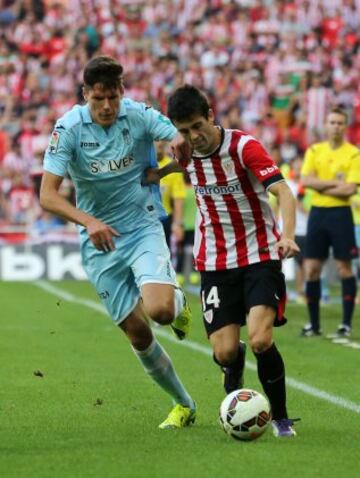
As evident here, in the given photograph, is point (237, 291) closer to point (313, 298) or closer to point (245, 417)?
point (245, 417)

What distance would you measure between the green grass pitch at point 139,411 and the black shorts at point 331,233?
0.91 m

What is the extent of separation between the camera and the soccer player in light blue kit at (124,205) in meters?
7.90

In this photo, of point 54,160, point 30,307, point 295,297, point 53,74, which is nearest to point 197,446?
point 54,160

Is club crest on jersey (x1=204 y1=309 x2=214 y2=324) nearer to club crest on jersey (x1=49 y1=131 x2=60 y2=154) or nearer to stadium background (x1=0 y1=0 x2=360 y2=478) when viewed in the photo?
stadium background (x1=0 y1=0 x2=360 y2=478)

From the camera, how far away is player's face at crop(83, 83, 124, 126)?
786cm

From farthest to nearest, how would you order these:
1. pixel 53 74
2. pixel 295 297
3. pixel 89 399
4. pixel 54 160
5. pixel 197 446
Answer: pixel 53 74
pixel 295 297
pixel 89 399
pixel 54 160
pixel 197 446

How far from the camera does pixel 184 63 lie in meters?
30.6

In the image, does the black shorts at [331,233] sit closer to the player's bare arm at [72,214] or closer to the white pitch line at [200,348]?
the white pitch line at [200,348]

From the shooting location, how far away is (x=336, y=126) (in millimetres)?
13789

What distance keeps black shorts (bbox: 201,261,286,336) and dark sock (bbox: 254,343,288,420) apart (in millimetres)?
237

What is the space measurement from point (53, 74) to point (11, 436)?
873 inches

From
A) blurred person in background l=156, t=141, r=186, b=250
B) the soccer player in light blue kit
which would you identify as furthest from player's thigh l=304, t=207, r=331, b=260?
the soccer player in light blue kit

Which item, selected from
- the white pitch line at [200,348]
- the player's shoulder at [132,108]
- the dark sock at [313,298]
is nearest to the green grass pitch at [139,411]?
the white pitch line at [200,348]

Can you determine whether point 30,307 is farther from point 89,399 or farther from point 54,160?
point 54,160
